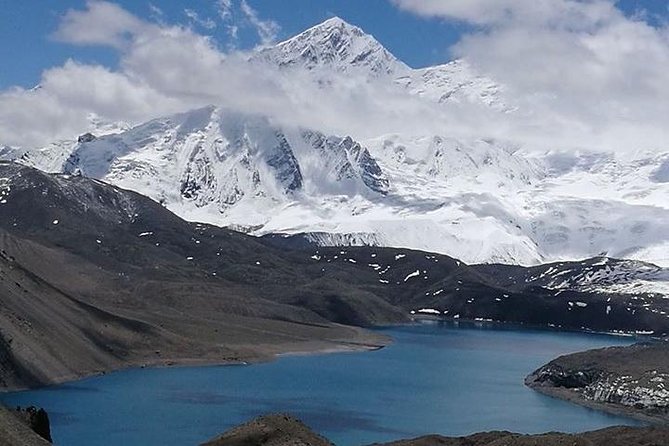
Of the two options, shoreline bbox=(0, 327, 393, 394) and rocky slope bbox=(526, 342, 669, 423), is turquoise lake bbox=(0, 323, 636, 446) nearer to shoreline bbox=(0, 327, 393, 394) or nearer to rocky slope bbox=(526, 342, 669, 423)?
shoreline bbox=(0, 327, 393, 394)

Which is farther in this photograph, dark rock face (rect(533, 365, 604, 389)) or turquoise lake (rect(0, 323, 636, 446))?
dark rock face (rect(533, 365, 604, 389))

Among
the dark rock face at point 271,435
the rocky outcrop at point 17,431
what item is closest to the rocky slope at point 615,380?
the dark rock face at point 271,435

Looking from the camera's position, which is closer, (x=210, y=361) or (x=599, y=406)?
(x=599, y=406)

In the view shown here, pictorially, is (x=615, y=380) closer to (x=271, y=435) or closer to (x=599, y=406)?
(x=599, y=406)

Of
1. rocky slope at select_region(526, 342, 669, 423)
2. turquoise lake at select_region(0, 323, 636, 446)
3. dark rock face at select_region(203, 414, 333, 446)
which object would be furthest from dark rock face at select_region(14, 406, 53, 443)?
rocky slope at select_region(526, 342, 669, 423)

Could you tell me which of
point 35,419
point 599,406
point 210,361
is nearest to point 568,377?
point 599,406

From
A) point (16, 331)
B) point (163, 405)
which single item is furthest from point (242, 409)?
point (16, 331)

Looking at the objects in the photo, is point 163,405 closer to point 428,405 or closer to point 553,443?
point 428,405
